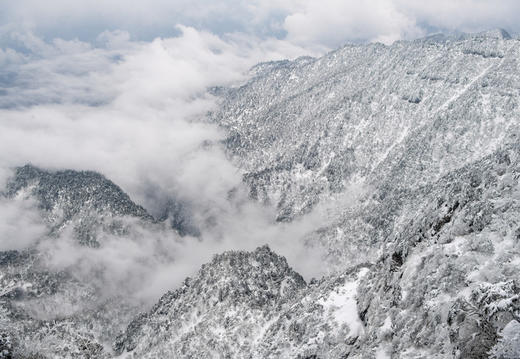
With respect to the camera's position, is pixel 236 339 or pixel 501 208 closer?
pixel 501 208

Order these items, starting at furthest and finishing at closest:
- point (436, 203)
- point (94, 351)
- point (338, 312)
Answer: point (94, 351)
point (338, 312)
point (436, 203)

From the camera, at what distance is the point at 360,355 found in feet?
263

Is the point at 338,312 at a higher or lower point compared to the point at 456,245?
higher

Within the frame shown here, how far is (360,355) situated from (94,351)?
92.4 metres

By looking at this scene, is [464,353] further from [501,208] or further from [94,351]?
[94,351]

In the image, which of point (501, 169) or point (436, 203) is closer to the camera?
point (501, 169)

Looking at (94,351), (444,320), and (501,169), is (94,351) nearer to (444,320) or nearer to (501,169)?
(444,320)

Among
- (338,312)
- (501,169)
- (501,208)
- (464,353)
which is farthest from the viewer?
(338,312)

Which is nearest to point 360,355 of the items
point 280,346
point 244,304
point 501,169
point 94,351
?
point 501,169

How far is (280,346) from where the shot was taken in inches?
5300

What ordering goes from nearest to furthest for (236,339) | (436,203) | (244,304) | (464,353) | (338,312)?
(464,353)
(436,203)
(338,312)
(236,339)
(244,304)

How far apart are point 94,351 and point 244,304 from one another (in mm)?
73454

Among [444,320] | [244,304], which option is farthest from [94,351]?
[444,320]

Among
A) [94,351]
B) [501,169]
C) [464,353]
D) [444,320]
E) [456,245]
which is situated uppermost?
[94,351]
